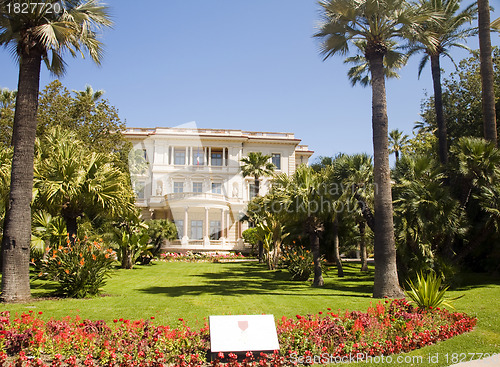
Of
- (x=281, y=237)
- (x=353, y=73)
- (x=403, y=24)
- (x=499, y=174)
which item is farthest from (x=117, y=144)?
(x=499, y=174)

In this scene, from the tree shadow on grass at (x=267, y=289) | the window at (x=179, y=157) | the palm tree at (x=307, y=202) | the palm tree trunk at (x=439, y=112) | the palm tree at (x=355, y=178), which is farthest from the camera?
the window at (x=179, y=157)

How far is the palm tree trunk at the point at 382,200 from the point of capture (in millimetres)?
13055

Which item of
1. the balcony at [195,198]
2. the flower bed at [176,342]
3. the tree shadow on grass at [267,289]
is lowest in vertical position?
the tree shadow on grass at [267,289]

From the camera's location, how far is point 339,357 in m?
6.66

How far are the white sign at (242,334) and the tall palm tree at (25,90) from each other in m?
7.05

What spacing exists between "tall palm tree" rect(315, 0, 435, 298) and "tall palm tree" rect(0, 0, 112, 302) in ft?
26.9

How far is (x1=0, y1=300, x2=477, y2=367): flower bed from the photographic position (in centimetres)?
610

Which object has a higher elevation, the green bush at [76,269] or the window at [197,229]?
the window at [197,229]

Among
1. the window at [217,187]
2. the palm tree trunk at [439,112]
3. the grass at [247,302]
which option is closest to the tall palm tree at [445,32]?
the palm tree trunk at [439,112]

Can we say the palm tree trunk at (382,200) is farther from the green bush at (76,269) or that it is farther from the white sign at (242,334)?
the green bush at (76,269)

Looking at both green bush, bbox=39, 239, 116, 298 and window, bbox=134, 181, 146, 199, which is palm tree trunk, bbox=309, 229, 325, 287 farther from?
window, bbox=134, 181, 146, 199

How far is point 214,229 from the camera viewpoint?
4450 centimetres

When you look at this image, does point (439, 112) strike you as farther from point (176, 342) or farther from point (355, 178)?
point (176, 342)

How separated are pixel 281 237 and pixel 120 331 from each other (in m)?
18.1
